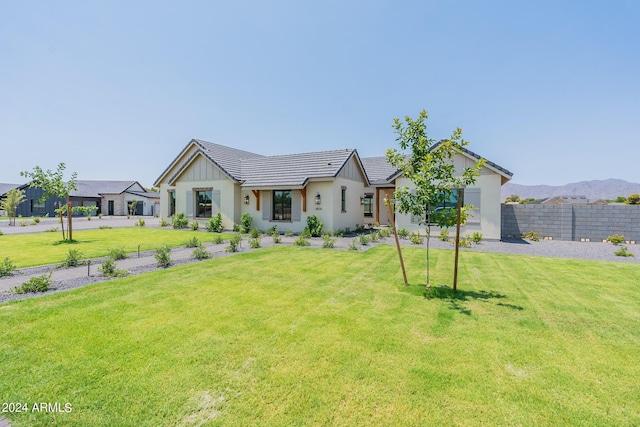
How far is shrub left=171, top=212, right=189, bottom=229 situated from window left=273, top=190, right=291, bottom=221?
24.7 ft

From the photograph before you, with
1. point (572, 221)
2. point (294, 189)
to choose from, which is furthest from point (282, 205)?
point (572, 221)

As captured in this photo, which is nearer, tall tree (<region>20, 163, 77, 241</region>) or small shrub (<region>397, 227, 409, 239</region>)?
tall tree (<region>20, 163, 77, 241</region>)

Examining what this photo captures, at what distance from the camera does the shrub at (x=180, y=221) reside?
65.7 ft

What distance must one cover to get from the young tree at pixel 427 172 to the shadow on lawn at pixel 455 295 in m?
0.28

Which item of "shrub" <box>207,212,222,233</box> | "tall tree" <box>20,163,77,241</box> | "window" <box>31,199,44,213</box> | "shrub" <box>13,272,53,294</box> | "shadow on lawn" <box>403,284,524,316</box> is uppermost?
"tall tree" <box>20,163,77,241</box>

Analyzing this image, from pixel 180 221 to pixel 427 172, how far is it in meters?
19.2

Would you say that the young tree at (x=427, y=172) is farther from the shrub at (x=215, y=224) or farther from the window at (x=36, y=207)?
the window at (x=36, y=207)

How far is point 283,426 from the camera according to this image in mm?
2363

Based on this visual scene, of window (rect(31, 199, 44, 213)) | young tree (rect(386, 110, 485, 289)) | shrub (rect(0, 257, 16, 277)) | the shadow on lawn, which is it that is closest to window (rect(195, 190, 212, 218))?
shrub (rect(0, 257, 16, 277))

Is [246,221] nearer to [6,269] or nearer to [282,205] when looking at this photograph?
[282,205]

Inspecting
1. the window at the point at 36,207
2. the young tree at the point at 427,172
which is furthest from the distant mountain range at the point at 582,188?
the window at the point at 36,207

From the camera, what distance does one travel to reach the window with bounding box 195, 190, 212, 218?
779 inches

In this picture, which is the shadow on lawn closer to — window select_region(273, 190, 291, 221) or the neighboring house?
window select_region(273, 190, 291, 221)

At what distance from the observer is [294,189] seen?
1722 cm
